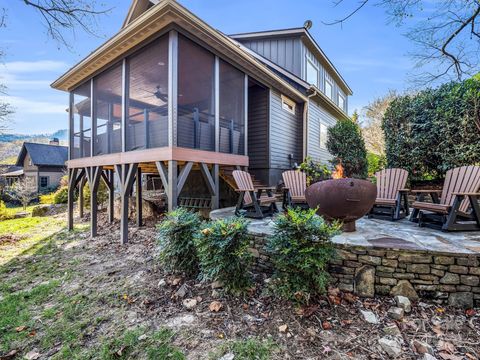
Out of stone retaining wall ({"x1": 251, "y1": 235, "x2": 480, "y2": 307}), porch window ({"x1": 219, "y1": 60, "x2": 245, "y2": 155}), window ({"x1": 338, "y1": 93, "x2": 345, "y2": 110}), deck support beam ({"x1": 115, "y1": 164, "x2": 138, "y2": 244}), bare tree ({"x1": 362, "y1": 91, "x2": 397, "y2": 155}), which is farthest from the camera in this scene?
bare tree ({"x1": 362, "y1": 91, "x2": 397, "y2": 155})

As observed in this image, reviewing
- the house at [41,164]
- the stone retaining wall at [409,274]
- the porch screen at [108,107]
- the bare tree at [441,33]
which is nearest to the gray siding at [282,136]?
the bare tree at [441,33]

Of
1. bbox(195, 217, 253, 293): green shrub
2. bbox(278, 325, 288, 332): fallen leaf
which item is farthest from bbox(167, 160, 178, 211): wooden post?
bbox(278, 325, 288, 332): fallen leaf

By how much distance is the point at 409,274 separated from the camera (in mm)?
2664

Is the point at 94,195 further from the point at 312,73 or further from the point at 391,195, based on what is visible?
the point at 312,73

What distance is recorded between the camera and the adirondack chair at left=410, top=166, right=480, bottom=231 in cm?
339

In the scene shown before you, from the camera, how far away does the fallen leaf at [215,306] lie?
2.66 meters

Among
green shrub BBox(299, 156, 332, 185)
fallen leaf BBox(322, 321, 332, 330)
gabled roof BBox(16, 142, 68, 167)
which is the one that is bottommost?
fallen leaf BBox(322, 321, 332, 330)

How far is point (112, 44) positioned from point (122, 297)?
17.3 feet

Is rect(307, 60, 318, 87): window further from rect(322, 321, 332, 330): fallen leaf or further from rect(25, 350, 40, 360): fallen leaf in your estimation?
rect(25, 350, 40, 360): fallen leaf

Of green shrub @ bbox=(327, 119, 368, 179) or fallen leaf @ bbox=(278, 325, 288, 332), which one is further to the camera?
green shrub @ bbox=(327, 119, 368, 179)

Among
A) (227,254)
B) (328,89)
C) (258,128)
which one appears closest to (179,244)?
(227,254)

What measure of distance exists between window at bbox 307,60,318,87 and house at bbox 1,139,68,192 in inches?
856

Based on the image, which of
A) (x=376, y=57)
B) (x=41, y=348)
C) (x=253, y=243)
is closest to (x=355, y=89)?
(x=376, y=57)

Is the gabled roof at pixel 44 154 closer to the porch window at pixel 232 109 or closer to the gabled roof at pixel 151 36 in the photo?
the gabled roof at pixel 151 36
